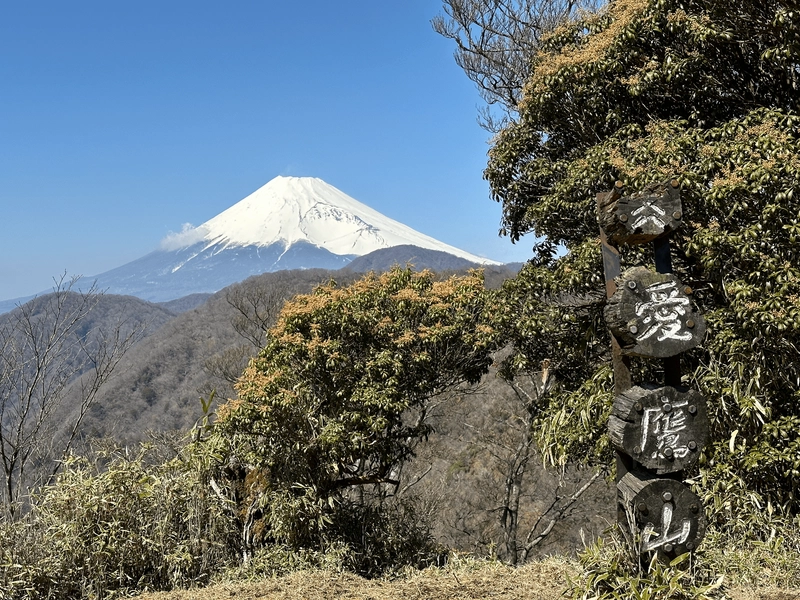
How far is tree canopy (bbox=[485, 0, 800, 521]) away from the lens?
15.1 feet

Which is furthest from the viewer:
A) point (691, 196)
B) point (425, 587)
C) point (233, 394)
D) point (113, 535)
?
point (233, 394)

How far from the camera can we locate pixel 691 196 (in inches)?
193

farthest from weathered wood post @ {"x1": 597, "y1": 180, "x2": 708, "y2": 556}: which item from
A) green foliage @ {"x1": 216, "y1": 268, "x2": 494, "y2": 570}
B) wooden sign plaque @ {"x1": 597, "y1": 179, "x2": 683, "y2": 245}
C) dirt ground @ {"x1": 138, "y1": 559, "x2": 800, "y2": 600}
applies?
green foliage @ {"x1": 216, "y1": 268, "x2": 494, "y2": 570}

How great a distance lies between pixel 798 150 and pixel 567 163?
1.97m

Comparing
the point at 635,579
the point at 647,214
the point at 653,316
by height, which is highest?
the point at 647,214

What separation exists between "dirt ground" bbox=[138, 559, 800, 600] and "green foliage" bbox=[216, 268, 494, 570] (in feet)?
4.18

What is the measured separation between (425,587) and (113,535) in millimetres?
2381

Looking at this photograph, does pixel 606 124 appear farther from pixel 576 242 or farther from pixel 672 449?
pixel 672 449

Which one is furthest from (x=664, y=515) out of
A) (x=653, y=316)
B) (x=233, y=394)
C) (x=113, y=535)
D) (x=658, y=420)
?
(x=233, y=394)

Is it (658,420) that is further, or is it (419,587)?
(419,587)

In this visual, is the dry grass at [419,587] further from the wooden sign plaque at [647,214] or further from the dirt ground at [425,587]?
the wooden sign plaque at [647,214]

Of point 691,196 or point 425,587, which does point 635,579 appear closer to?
point 425,587

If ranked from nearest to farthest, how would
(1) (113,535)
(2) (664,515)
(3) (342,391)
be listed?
(2) (664,515) → (1) (113,535) → (3) (342,391)

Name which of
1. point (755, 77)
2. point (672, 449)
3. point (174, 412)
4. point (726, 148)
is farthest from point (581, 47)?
point (174, 412)
